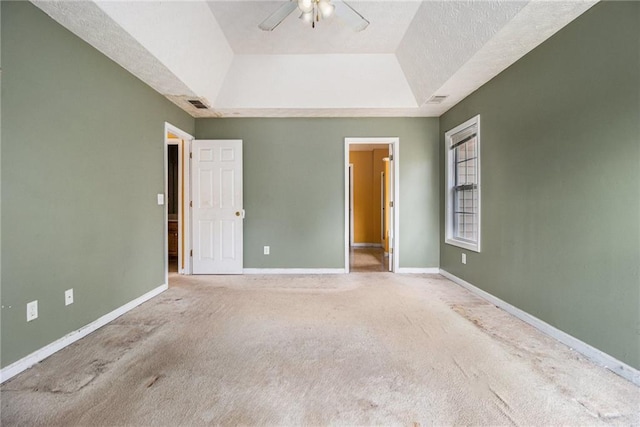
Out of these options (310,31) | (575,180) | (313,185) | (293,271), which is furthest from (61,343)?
(575,180)

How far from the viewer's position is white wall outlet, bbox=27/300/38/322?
6.07 feet

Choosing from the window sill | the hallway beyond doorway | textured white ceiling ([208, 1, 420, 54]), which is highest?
textured white ceiling ([208, 1, 420, 54])

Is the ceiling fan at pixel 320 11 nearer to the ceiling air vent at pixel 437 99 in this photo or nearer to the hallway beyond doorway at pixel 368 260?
the ceiling air vent at pixel 437 99

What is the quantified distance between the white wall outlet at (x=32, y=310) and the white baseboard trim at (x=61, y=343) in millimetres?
237

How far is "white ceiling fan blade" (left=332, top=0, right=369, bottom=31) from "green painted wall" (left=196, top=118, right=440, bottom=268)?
1941mm

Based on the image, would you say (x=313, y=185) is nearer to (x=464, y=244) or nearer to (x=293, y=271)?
(x=293, y=271)

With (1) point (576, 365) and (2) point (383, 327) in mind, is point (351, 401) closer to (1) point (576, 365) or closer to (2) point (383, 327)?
(2) point (383, 327)

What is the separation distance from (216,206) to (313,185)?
4.97 ft

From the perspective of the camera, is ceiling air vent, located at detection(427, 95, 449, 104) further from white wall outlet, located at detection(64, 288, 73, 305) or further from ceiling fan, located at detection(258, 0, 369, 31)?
white wall outlet, located at detection(64, 288, 73, 305)

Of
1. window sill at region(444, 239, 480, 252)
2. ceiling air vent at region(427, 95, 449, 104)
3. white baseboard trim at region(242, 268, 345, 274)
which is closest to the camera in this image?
window sill at region(444, 239, 480, 252)

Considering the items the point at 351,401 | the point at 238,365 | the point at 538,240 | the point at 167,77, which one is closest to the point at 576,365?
the point at 538,240

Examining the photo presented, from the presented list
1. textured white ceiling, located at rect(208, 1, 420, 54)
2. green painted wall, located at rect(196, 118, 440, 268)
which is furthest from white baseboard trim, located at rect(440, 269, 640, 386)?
textured white ceiling, located at rect(208, 1, 420, 54)

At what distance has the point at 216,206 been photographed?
166 inches

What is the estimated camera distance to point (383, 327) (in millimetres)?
2428
